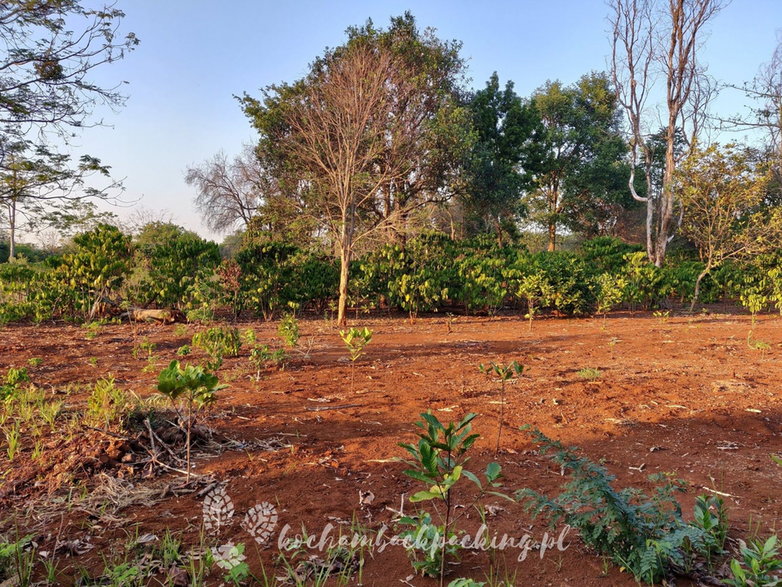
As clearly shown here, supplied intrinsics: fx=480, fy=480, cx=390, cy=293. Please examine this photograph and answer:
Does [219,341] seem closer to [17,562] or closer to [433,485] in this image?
[17,562]

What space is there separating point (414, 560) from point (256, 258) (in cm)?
1010

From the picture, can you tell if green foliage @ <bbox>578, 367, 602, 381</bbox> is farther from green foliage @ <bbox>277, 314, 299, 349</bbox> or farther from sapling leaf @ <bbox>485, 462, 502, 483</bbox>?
sapling leaf @ <bbox>485, 462, 502, 483</bbox>

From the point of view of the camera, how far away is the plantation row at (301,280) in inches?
381

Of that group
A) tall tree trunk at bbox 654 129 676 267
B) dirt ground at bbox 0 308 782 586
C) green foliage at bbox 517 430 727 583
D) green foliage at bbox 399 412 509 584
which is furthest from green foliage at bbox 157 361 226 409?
tall tree trunk at bbox 654 129 676 267

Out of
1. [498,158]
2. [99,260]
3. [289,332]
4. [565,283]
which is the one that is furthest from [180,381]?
[498,158]

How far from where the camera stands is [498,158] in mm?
19219

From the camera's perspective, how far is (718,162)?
45.4ft

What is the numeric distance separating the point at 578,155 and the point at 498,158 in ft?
29.1

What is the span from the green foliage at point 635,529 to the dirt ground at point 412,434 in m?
0.11

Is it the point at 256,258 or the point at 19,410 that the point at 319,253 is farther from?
the point at 19,410

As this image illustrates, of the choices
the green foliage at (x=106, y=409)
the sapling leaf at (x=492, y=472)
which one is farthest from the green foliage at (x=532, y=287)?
the sapling leaf at (x=492, y=472)

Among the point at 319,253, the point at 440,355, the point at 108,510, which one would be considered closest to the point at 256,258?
the point at 319,253

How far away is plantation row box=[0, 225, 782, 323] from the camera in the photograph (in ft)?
31.8

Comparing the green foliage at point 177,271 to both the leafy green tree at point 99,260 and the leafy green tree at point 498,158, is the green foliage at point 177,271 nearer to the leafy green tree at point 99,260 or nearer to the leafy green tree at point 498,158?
the leafy green tree at point 99,260
